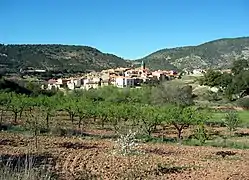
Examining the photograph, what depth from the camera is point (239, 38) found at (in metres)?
140


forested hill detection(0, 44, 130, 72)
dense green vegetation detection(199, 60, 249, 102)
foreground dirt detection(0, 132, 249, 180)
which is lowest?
foreground dirt detection(0, 132, 249, 180)

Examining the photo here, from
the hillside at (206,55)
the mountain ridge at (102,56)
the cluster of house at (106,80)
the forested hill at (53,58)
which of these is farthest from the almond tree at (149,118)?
the hillside at (206,55)

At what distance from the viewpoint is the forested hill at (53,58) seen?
113m

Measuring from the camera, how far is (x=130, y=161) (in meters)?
16.6

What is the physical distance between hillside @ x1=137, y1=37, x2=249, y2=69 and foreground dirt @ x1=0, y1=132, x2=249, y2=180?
109 meters

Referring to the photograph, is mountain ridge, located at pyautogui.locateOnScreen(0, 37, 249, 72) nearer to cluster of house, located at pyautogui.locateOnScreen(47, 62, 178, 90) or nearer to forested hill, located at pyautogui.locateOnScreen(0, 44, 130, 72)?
forested hill, located at pyautogui.locateOnScreen(0, 44, 130, 72)

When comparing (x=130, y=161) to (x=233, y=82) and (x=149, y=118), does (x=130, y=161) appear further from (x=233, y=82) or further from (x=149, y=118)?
(x=233, y=82)

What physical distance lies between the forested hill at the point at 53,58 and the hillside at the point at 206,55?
65.2 ft

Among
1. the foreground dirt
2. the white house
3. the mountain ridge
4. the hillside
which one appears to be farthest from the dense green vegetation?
the hillside

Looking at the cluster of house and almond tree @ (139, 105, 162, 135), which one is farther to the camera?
the cluster of house

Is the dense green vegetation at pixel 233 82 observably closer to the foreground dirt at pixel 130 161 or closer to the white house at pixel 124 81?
the white house at pixel 124 81

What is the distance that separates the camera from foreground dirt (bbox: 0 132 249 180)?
1393 centimetres

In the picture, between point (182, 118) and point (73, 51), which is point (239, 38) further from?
point (182, 118)

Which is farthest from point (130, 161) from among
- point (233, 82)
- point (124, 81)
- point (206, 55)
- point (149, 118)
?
point (206, 55)
